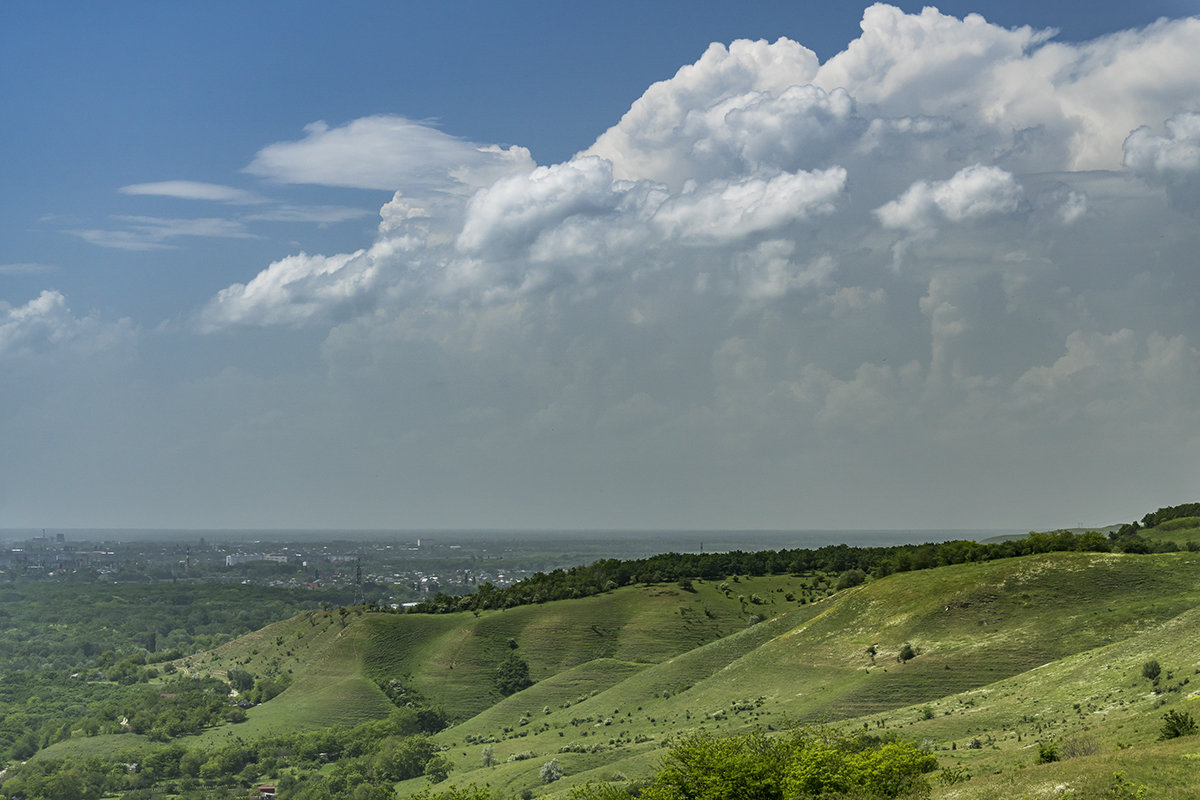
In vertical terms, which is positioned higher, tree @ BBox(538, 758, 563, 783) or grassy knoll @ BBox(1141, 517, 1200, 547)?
grassy knoll @ BBox(1141, 517, 1200, 547)

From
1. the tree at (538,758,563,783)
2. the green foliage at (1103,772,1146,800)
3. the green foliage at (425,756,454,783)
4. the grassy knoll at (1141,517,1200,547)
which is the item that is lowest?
the green foliage at (425,756,454,783)

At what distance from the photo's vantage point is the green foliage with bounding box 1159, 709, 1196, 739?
45.0 m

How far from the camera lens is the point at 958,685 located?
83.3 metres

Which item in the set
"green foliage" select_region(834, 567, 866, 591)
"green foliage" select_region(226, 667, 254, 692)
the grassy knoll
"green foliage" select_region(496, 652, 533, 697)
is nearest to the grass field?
"green foliage" select_region(496, 652, 533, 697)

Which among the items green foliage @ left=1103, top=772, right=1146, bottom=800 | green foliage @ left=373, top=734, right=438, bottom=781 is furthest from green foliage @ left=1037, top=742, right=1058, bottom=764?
green foliage @ left=373, top=734, right=438, bottom=781

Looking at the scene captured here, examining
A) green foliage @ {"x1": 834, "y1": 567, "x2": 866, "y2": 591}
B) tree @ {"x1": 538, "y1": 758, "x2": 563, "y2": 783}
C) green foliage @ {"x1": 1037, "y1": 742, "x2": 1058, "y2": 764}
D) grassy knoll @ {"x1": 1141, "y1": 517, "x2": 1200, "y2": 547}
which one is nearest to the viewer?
green foliage @ {"x1": 1037, "y1": 742, "x2": 1058, "y2": 764}

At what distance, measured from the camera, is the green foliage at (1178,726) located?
148 feet

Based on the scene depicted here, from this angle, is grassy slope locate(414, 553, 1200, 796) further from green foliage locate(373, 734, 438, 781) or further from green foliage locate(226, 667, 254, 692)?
green foliage locate(226, 667, 254, 692)

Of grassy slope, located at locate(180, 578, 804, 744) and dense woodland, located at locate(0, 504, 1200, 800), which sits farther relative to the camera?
grassy slope, located at locate(180, 578, 804, 744)

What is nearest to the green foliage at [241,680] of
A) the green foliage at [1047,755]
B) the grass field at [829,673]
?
the grass field at [829,673]

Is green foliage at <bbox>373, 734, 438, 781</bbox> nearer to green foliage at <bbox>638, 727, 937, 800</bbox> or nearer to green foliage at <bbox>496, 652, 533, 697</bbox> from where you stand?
green foliage at <bbox>496, 652, 533, 697</bbox>

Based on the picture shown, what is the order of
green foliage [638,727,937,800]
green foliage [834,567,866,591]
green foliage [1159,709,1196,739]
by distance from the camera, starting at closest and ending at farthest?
green foliage [1159,709,1196,739], green foliage [638,727,937,800], green foliage [834,567,866,591]

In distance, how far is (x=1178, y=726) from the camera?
45.4m

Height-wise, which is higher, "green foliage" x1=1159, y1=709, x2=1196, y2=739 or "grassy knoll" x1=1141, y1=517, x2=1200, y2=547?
"grassy knoll" x1=1141, y1=517, x2=1200, y2=547
